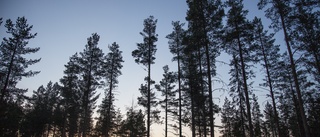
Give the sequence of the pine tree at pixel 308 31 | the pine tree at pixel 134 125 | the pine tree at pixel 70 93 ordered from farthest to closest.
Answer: the pine tree at pixel 134 125, the pine tree at pixel 70 93, the pine tree at pixel 308 31

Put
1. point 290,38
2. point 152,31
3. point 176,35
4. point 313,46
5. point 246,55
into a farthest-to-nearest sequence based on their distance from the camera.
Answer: point 176,35 → point 152,31 → point 246,55 → point 313,46 → point 290,38

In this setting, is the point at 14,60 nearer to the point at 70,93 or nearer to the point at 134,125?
the point at 70,93

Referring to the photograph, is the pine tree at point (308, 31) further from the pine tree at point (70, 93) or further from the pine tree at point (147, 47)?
the pine tree at point (70, 93)

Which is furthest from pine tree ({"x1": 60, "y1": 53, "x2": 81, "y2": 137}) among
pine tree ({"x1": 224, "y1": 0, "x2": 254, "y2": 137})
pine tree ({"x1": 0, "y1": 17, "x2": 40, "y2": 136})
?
pine tree ({"x1": 224, "y1": 0, "x2": 254, "y2": 137})

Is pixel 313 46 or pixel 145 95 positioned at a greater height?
pixel 313 46

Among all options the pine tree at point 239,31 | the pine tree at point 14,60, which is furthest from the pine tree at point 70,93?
the pine tree at point 239,31

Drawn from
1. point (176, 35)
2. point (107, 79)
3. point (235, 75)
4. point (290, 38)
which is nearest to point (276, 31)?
point (290, 38)

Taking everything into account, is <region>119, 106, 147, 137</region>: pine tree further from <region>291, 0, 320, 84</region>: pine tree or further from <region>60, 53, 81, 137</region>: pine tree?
<region>291, 0, 320, 84</region>: pine tree

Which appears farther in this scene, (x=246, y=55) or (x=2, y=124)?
(x=246, y=55)

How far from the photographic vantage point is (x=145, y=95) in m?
26.4

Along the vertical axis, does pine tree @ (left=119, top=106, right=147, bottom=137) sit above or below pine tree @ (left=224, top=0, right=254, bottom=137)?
below

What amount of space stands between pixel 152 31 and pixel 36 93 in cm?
3766

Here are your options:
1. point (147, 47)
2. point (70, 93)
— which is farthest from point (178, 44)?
point (70, 93)

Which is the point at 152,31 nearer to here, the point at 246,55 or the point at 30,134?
the point at 246,55
